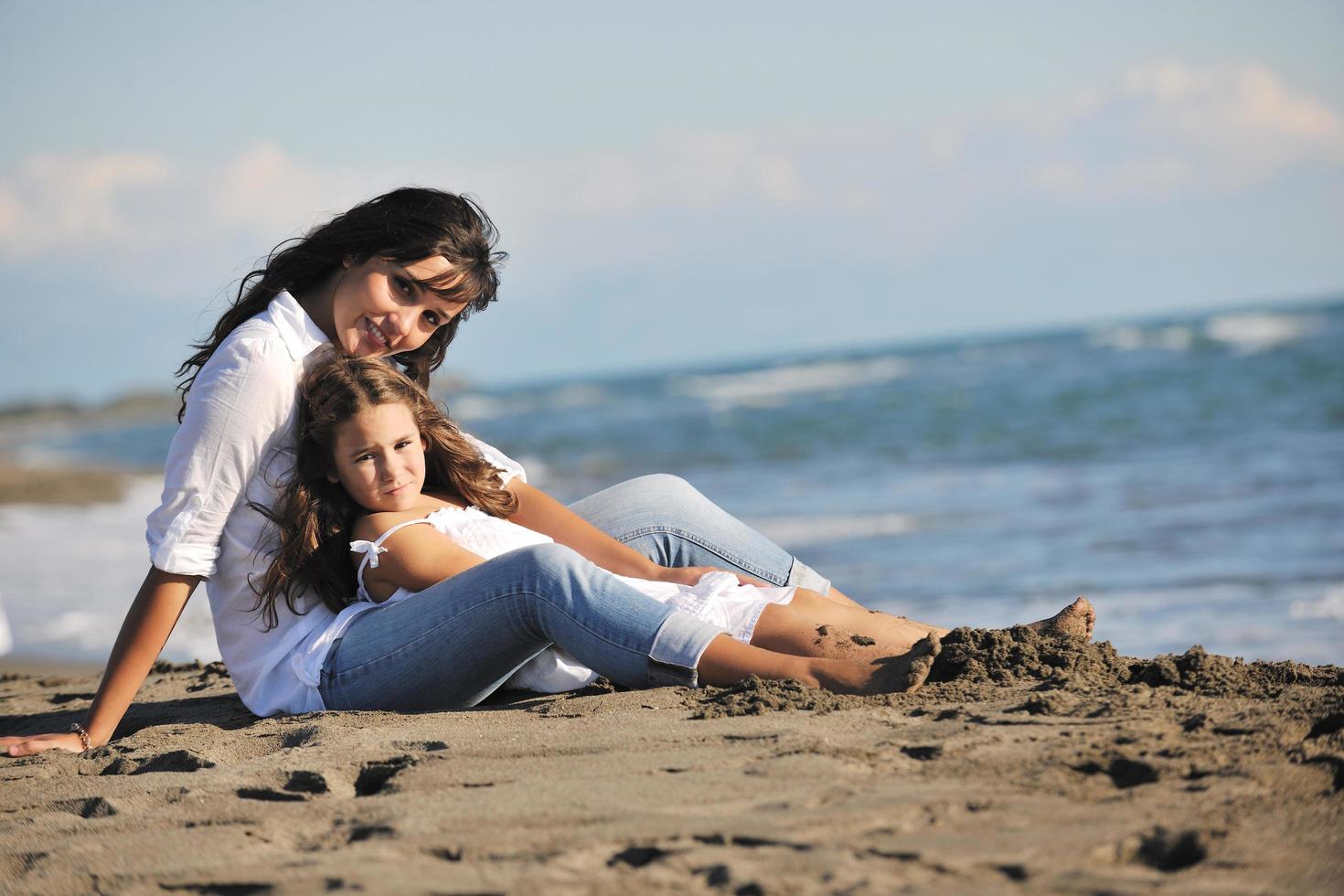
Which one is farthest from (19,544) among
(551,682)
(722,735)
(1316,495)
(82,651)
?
(1316,495)

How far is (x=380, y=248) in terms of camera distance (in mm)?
3303

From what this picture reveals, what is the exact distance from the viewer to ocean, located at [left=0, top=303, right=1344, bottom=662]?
5477 millimetres

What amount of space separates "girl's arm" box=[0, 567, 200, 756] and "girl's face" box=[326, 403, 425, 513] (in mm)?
451

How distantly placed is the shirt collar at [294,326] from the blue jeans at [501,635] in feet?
2.36

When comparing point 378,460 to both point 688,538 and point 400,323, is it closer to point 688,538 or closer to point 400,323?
point 400,323

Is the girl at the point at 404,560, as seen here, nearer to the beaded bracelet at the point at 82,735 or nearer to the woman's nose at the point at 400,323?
the woman's nose at the point at 400,323

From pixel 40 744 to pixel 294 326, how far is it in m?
1.25

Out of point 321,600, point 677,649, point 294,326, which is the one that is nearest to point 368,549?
point 321,600

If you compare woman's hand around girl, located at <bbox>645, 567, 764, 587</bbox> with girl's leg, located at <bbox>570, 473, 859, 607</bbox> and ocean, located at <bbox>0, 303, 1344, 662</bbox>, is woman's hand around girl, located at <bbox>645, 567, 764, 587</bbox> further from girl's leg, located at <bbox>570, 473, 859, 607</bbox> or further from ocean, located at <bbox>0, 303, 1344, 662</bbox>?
ocean, located at <bbox>0, 303, 1344, 662</bbox>

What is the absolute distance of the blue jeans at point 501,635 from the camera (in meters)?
2.81

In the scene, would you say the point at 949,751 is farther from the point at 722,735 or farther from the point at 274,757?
→ the point at 274,757

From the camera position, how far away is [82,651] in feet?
17.8

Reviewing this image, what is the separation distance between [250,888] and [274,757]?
2.60ft

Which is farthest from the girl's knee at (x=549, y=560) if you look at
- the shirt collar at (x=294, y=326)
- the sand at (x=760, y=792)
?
the shirt collar at (x=294, y=326)
